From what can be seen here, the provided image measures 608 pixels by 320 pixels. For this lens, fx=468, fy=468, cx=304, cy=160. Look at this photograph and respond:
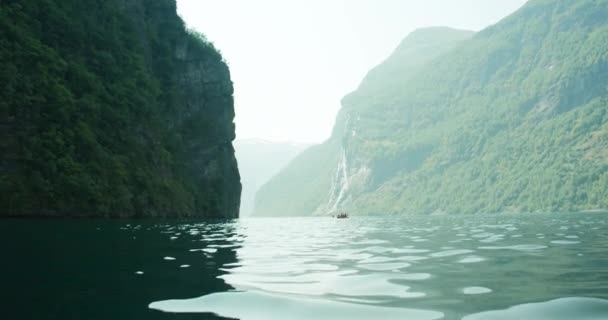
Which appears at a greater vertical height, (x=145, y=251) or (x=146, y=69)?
(x=146, y=69)

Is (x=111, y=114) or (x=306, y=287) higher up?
(x=111, y=114)

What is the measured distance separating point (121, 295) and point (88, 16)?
201 ft

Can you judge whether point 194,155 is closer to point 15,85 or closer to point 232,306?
point 15,85

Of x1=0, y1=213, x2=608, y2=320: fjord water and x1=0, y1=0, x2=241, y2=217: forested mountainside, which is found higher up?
x1=0, y1=0, x2=241, y2=217: forested mountainside

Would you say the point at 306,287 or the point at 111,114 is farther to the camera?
the point at 111,114

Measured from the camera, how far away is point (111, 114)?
52.0 meters

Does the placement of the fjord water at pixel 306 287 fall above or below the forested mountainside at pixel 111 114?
below

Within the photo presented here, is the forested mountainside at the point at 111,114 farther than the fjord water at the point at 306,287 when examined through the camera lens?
Yes

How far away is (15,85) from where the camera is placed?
40125 mm

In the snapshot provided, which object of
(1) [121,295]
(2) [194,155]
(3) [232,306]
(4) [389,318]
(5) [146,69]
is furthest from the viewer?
(2) [194,155]

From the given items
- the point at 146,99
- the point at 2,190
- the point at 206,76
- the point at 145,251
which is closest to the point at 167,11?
the point at 206,76

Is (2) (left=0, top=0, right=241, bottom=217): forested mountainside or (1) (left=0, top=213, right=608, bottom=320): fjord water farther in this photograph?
(2) (left=0, top=0, right=241, bottom=217): forested mountainside

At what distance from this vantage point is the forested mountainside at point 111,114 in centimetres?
3947

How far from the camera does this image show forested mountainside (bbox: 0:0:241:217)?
129ft
